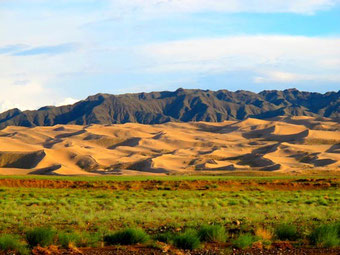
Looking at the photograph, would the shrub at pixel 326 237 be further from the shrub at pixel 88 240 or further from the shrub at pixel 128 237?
the shrub at pixel 88 240

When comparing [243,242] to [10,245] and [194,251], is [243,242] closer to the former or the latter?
[194,251]

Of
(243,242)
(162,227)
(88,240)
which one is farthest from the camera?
(162,227)

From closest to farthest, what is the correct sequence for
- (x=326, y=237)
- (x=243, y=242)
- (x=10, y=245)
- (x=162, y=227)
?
1. (x=10, y=245)
2. (x=243, y=242)
3. (x=326, y=237)
4. (x=162, y=227)

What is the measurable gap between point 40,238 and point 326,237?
721cm

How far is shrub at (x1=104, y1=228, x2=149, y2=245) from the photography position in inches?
570

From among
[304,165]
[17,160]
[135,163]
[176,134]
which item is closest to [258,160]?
[304,165]

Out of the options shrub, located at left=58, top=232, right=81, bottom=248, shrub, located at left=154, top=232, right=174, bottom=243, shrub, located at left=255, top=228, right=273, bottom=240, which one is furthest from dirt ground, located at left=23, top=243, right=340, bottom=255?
shrub, located at left=255, top=228, right=273, bottom=240

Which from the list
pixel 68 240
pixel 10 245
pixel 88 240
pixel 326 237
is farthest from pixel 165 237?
pixel 326 237

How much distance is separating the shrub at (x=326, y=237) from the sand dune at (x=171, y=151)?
67.2 m

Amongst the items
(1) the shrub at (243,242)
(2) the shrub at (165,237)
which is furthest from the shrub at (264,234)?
(2) the shrub at (165,237)

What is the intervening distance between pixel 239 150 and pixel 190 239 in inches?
4289

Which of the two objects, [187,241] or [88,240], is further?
[88,240]

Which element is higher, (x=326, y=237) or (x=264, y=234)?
(x=326, y=237)

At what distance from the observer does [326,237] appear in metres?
14.1
